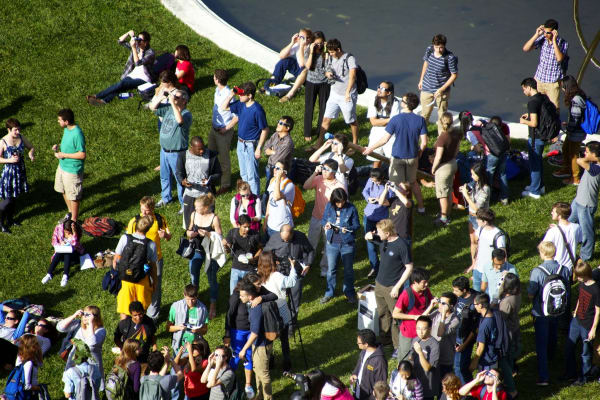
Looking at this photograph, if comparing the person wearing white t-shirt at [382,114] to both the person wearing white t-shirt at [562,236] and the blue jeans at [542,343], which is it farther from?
the blue jeans at [542,343]

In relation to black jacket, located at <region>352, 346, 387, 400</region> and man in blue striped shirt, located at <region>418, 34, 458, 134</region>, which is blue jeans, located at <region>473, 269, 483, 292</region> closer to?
black jacket, located at <region>352, 346, 387, 400</region>

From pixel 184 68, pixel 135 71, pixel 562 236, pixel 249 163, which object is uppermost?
pixel 135 71

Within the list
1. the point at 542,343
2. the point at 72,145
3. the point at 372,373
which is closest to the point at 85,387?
the point at 372,373

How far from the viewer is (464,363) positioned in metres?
10.8

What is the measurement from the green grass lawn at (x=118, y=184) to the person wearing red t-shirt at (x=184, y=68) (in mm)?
394

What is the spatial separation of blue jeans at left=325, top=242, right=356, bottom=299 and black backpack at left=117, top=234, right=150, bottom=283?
2512 mm

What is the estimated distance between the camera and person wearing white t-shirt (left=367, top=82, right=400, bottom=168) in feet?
48.2

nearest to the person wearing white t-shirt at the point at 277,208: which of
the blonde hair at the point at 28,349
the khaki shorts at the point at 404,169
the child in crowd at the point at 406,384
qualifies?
the khaki shorts at the point at 404,169

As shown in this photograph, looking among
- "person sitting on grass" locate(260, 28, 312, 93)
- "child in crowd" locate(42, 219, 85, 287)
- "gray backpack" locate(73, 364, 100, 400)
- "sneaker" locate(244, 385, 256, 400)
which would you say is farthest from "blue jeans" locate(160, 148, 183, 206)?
"gray backpack" locate(73, 364, 100, 400)

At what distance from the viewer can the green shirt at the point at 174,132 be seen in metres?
14.3

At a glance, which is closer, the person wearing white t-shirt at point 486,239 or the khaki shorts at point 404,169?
the person wearing white t-shirt at point 486,239

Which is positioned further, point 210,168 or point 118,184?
point 118,184

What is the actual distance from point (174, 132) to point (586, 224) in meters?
6.33

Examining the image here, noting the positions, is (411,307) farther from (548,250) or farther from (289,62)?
(289,62)
